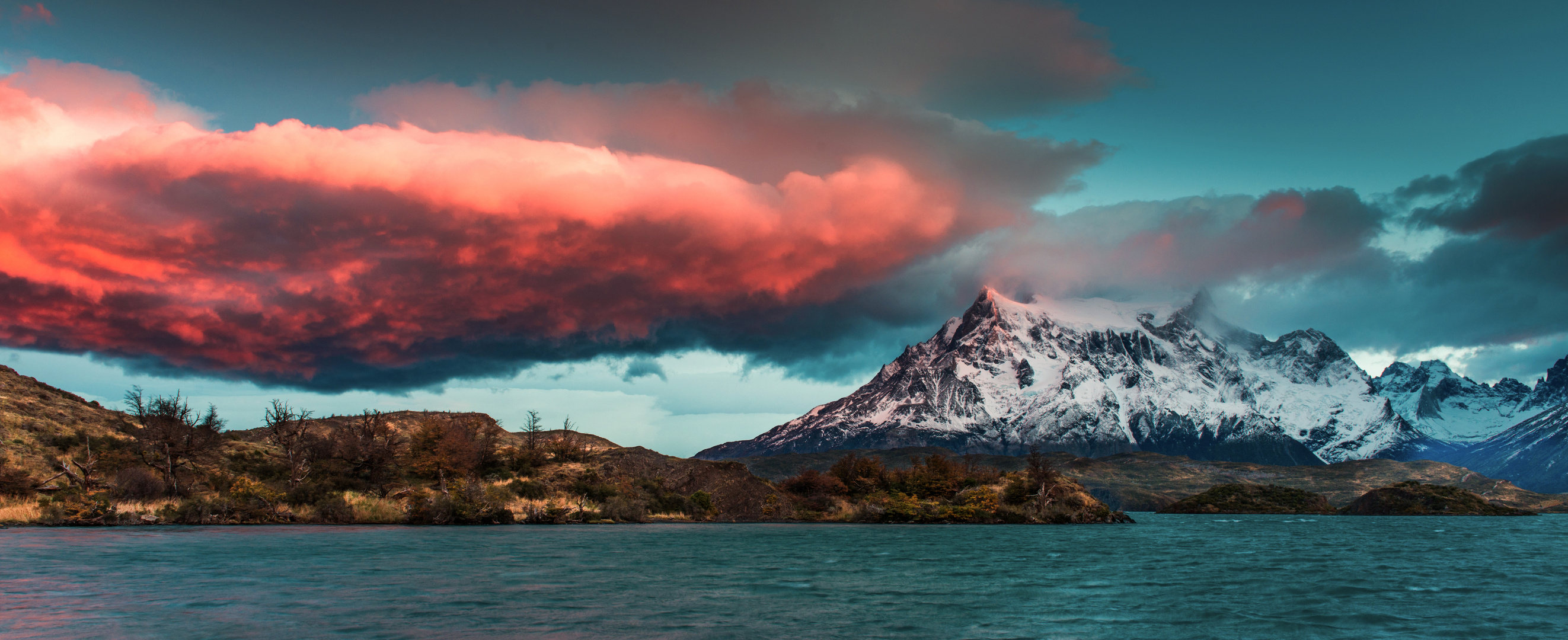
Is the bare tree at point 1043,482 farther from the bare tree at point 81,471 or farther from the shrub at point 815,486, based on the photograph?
the bare tree at point 81,471

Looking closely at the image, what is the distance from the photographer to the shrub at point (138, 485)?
10288 centimetres

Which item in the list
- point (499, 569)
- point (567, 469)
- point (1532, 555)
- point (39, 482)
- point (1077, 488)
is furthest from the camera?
point (1077, 488)

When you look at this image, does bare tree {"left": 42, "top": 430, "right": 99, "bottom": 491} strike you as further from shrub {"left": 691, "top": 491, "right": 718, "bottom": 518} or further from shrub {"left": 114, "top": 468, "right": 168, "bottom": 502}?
shrub {"left": 691, "top": 491, "right": 718, "bottom": 518}

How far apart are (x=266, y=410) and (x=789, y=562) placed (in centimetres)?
10833

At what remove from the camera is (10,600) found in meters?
32.3

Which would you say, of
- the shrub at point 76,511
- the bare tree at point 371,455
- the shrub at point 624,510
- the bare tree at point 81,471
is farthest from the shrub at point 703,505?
the bare tree at point 81,471

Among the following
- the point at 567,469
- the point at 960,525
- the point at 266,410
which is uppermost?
the point at 266,410

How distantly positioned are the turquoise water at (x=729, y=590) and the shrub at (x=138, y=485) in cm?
2060

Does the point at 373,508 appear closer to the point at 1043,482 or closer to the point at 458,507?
the point at 458,507

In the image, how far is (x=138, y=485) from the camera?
104375mm

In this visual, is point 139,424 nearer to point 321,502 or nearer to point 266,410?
point 266,410

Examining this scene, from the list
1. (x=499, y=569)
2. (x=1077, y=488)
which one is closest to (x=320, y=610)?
(x=499, y=569)

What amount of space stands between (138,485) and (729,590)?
97.9 meters

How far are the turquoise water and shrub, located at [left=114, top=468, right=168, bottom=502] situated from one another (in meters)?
20.6
